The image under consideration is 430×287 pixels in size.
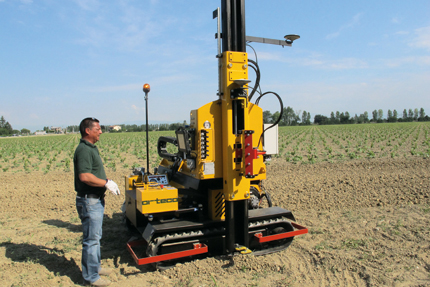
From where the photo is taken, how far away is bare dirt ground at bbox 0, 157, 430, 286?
14.5 ft

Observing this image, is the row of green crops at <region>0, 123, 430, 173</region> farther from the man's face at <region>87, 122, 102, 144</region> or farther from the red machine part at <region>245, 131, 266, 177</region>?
the red machine part at <region>245, 131, 266, 177</region>

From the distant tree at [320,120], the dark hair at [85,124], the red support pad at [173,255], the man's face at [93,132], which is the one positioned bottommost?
the red support pad at [173,255]

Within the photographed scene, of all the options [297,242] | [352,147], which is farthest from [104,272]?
[352,147]

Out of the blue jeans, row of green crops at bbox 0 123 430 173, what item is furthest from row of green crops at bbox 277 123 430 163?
the blue jeans

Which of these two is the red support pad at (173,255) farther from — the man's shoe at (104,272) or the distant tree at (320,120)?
the distant tree at (320,120)

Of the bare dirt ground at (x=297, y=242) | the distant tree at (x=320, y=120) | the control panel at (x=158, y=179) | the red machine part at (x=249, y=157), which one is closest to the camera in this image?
the bare dirt ground at (x=297, y=242)

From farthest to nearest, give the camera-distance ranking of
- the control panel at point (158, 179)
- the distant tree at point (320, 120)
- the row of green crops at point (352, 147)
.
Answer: the distant tree at point (320, 120), the row of green crops at point (352, 147), the control panel at point (158, 179)

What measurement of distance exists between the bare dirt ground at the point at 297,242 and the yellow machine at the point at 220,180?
0.34 metres

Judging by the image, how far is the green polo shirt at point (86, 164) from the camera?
13.7ft

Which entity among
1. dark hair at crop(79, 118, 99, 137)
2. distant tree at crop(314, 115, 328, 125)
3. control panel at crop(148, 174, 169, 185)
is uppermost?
distant tree at crop(314, 115, 328, 125)

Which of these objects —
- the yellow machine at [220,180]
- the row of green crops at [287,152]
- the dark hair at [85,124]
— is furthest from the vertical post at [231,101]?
the row of green crops at [287,152]

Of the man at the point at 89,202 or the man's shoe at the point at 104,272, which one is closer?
the man at the point at 89,202

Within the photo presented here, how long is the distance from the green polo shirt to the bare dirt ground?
4.40 ft

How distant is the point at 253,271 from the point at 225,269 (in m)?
0.41
